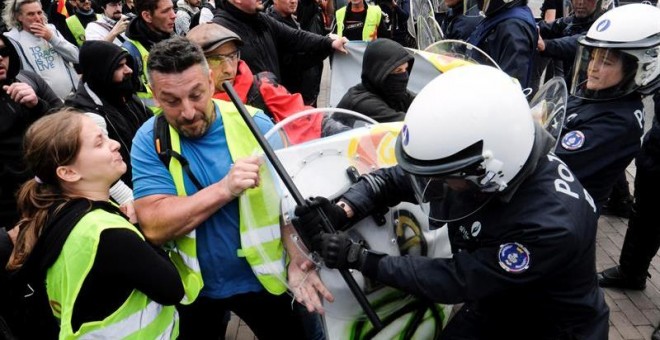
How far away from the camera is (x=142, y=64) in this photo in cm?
389

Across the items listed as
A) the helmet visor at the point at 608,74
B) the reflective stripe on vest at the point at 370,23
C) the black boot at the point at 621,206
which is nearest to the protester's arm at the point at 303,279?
the helmet visor at the point at 608,74

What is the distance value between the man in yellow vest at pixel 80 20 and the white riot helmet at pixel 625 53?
5.39m

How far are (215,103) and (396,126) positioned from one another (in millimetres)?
763

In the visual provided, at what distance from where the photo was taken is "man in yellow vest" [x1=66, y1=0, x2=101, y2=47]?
20.2 ft

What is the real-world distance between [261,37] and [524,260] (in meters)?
2.99

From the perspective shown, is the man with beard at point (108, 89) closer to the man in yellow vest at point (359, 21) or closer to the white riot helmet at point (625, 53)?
the white riot helmet at point (625, 53)

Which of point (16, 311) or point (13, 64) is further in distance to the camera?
point (13, 64)

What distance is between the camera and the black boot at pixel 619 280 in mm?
3795

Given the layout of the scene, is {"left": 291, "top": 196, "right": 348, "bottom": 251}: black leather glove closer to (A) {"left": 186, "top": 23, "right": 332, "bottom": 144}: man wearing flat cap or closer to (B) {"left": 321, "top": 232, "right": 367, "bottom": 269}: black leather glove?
(B) {"left": 321, "top": 232, "right": 367, "bottom": 269}: black leather glove

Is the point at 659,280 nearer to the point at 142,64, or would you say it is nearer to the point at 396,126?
the point at 396,126

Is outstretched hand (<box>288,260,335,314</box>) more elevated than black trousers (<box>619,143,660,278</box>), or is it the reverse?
outstretched hand (<box>288,260,335,314</box>)

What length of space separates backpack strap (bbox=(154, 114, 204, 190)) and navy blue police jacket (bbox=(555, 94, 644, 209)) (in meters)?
1.91

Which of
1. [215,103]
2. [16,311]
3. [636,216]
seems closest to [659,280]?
[636,216]

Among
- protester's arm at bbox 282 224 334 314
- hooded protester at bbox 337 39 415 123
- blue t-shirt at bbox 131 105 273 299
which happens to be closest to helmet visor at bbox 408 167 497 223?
protester's arm at bbox 282 224 334 314
